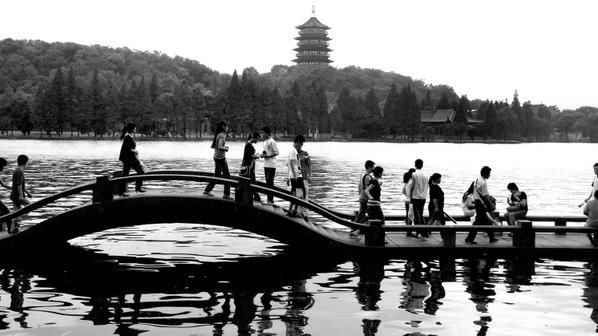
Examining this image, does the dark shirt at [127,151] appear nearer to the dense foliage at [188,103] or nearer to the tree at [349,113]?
the dense foliage at [188,103]

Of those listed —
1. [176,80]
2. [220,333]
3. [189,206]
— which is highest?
[176,80]

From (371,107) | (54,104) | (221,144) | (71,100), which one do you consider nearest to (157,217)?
(221,144)

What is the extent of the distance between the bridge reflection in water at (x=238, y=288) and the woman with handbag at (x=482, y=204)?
73 cm

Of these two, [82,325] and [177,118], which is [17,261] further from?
[177,118]

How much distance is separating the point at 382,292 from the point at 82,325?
508 cm

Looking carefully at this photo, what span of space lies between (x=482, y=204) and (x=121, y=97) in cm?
9736

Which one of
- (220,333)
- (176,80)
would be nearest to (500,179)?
(220,333)

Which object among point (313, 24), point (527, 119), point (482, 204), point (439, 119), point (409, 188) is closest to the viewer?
point (482, 204)

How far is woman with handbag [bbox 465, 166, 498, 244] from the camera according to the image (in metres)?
14.1

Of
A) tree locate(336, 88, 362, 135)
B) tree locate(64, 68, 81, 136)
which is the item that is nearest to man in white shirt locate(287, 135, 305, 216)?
tree locate(64, 68, 81, 136)

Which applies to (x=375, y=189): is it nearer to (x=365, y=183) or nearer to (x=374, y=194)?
(x=374, y=194)

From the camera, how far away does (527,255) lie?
14172 mm

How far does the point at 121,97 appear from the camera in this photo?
344 feet

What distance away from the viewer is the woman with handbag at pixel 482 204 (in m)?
14.1
